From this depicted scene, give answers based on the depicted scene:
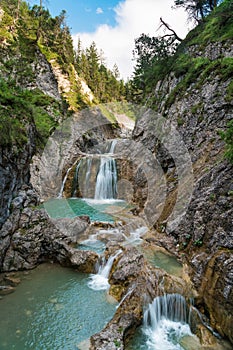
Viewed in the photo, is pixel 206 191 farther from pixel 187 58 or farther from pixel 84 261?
pixel 187 58

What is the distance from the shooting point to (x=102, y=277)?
26.7 feet

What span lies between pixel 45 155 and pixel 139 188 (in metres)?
10.1

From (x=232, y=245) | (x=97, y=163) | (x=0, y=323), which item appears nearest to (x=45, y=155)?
(x=97, y=163)

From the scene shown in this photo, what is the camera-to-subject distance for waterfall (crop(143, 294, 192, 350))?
220 inches

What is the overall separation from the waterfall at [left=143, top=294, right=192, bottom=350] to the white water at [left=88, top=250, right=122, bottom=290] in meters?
2.00

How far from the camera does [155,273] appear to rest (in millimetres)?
6934

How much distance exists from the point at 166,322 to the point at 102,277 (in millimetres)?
2768

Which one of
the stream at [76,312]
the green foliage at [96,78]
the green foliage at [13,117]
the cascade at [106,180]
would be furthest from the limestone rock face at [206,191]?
the green foliage at [96,78]

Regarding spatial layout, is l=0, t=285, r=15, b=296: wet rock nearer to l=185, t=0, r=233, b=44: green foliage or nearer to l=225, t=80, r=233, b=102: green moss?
l=225, t=80, r=233, b=102: green moss

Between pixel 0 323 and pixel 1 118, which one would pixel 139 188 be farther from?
pixel 0 323

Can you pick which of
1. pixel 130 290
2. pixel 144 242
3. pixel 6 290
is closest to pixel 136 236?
pixel 144 242

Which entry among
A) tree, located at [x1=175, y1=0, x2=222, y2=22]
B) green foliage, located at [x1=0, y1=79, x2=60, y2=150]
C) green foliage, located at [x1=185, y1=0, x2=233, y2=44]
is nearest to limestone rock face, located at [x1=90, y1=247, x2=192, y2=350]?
green foliage, located at [x1=0, y1=79, x2=60, y2=150]

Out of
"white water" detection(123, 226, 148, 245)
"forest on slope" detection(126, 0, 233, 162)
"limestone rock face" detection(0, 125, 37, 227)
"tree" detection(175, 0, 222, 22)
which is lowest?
"white water" detection(123, 226, 148, 245)

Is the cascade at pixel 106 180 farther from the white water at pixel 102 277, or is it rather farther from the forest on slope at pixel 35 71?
the white water at pixel 102 277
